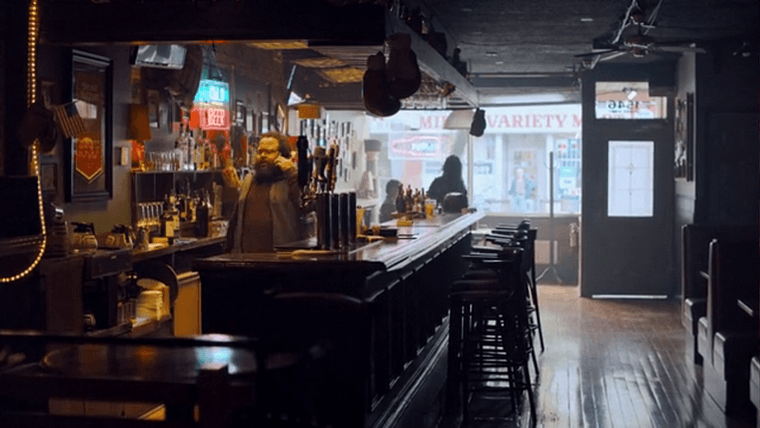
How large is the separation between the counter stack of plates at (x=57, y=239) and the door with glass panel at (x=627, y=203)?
929cm

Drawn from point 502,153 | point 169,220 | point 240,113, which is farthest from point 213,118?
point 502,153

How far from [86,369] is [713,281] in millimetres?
5244

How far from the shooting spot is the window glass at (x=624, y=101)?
13.8 m

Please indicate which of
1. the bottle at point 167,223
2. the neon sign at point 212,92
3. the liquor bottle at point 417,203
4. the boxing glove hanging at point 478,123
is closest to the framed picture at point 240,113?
the neon sign at point 212,92

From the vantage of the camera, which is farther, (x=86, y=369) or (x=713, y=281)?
(x=713, y=281)

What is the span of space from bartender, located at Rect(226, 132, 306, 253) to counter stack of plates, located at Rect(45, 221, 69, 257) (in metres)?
2.29

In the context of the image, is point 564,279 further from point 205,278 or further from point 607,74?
point 205,278

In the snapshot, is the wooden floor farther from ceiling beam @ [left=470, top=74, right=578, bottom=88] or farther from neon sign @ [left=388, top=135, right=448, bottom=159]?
neon sign @ [left=388, top=135, right=448, bottom=159]

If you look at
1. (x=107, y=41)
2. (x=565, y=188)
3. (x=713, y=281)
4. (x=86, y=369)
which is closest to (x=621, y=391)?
(x=713, y=281)

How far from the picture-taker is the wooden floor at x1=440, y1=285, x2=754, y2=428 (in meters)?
6.82

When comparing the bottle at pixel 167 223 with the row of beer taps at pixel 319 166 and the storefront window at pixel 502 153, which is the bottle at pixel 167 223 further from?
the storefront window at pixel 502 153

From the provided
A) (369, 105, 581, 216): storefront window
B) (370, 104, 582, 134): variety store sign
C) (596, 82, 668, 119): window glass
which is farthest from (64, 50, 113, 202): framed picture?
(369, 105, 581, 216): storefront window

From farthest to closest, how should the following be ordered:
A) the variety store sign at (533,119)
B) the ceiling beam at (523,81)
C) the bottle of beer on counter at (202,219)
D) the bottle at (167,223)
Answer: the variety store sign at (533,119) < the ceiling beam at (523,81) < the bottle of beer on counter at (202,219) < the bottle at (167,223)

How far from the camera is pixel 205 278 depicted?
563 cm
